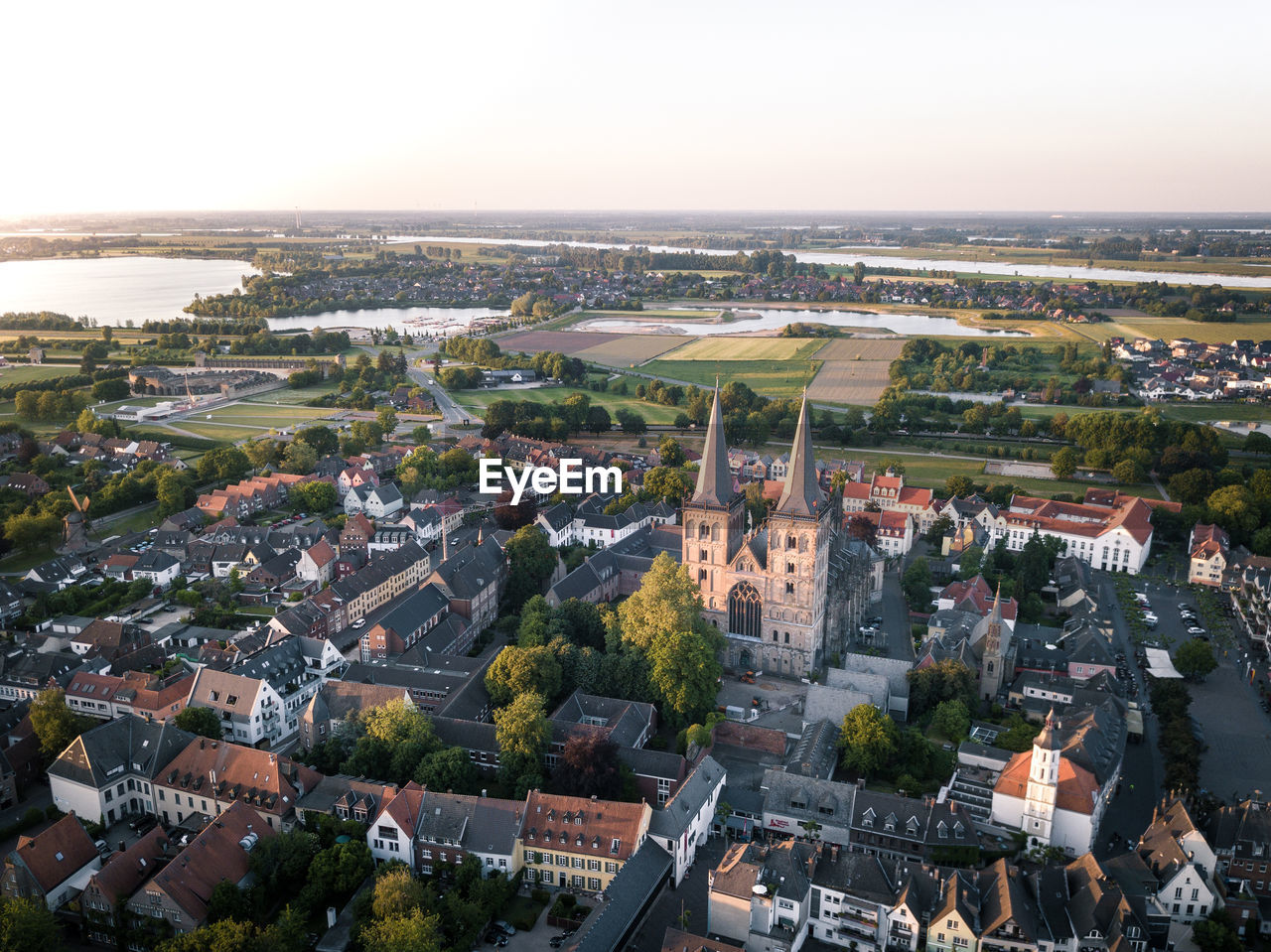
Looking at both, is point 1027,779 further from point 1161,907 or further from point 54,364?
point 54,364

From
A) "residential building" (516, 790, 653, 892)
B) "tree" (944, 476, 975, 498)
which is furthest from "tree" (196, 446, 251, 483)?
"tree" (944, 476, 975, 498)

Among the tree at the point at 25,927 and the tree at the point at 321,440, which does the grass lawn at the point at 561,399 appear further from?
the tree at the point at 25,927

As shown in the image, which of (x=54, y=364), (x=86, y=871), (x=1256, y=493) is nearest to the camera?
(x=86, y=871)

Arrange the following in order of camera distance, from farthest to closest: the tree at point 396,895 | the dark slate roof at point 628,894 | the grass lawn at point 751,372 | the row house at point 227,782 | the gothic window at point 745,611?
the grass lawn at point 751,372 < the gothic window at point 745,611 < the row house at point 227,782 < the tree at point 396,895 < the dark slate roof at point 628,894

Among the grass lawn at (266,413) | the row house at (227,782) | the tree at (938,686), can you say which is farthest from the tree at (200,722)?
the grass lawn at (266,413)

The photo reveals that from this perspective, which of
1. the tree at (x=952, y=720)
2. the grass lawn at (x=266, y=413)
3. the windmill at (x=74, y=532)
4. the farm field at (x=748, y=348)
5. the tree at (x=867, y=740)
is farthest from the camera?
the farm field at (x=748, y=348)

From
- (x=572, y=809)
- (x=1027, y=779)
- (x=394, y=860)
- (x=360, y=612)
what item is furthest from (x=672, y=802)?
(x=360, y=612)
